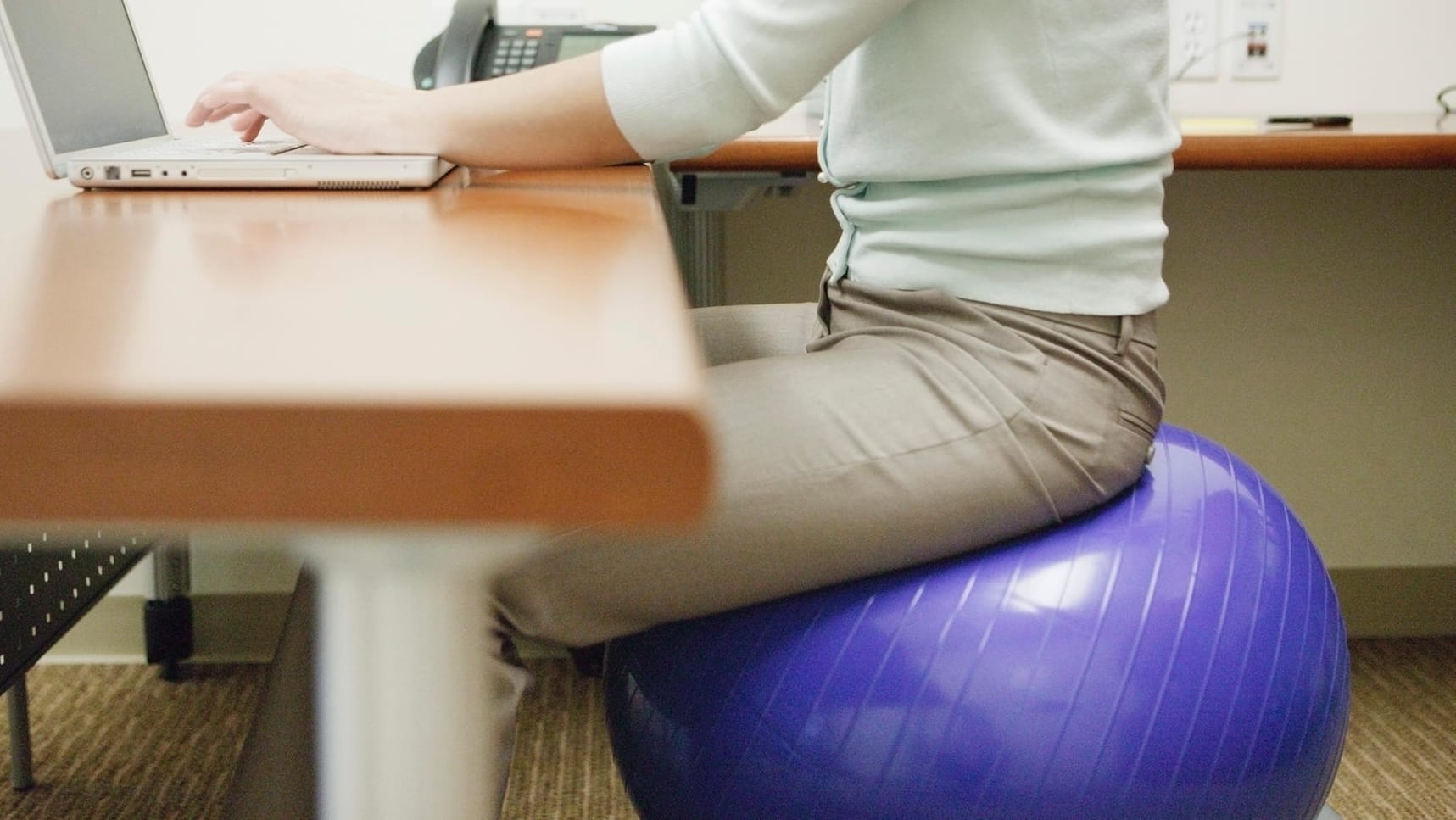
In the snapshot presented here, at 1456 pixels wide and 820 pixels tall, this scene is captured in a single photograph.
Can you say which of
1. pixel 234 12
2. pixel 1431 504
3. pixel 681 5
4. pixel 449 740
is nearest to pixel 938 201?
pixel 449 740

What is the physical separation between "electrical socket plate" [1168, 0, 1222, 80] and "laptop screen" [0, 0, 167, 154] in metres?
1.43

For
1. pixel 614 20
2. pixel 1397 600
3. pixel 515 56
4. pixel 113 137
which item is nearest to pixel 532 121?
pixel 113 137

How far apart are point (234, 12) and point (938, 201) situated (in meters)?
1.36

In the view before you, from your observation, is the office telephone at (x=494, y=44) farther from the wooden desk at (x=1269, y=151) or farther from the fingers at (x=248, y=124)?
the fingers at (x=248, y=124)

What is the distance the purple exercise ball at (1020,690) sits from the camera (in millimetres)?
788

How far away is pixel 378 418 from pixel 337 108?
2.26 feet

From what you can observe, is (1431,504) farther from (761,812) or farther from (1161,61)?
(761,812)

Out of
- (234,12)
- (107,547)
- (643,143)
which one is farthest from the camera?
(234,12)

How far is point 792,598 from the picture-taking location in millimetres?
837

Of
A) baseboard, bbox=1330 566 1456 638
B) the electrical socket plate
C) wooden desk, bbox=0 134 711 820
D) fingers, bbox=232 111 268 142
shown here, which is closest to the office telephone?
fingers, bbox=232 111 268 142

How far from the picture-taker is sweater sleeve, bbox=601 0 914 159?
2.42 feet

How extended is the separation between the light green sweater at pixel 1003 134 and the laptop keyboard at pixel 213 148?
1.01ft

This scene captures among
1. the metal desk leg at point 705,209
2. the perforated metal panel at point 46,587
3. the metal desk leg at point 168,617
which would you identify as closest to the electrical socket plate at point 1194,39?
Result: the metal desk leg at point 705,209

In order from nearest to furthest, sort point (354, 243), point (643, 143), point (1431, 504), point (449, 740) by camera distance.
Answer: point (449, 740) < point (354, 243) < point (643, 143) < point (1431, 504)
